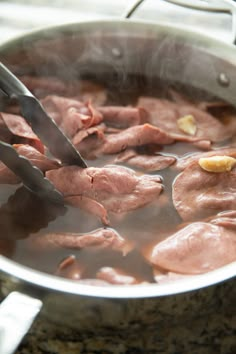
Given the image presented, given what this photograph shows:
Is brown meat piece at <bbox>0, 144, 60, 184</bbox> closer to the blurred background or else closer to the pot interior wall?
the pot interior wall

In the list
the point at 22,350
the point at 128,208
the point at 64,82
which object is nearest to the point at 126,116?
the point at 64,82

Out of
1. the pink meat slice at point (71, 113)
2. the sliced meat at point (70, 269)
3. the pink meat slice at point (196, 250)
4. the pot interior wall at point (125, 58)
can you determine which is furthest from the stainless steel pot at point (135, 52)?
the sliced meat at point (70, 269)

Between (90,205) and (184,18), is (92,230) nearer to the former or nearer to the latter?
(90,205)

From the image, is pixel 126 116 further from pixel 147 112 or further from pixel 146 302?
pixel 146 302

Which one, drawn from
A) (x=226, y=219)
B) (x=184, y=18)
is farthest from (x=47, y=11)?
(x=226, y=219)

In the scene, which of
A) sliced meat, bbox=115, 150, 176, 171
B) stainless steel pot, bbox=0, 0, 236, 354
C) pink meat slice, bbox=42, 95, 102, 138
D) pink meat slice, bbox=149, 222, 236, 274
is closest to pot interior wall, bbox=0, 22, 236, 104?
stainless steel pot, bbox=0, 0, 236, 354
